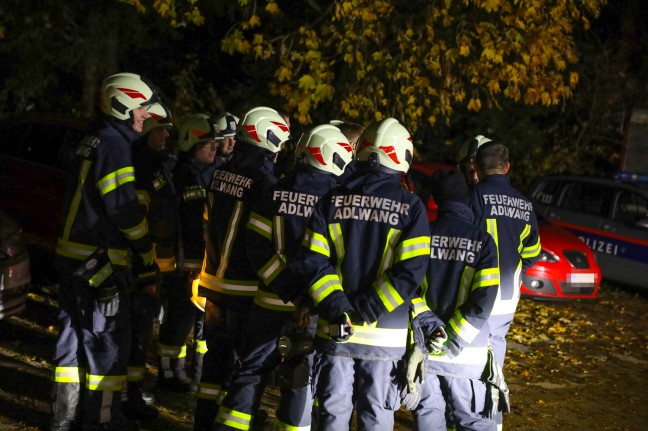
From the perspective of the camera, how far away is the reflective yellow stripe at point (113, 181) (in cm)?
518

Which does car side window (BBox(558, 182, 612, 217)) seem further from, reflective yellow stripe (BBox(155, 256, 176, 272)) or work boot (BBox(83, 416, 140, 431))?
work boot (BBox(83, 416, 140, 431))

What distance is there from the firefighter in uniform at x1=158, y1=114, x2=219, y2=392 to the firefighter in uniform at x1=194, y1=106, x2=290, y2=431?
36.6 inches

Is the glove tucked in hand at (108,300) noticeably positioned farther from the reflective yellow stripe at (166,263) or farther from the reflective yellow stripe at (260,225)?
the reflective yellow stripe at (166,263)

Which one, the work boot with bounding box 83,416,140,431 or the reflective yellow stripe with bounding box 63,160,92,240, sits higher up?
the reflective yellow stripe with bounding box 63,160,92,240

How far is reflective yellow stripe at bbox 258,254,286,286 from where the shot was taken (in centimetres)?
498

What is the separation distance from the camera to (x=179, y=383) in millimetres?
6633

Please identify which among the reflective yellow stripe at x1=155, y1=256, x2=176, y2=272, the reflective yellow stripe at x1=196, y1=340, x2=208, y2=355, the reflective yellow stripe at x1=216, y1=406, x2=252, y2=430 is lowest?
the reflective yellow stripe at x1=196, y1=340, x2=208, y2=355

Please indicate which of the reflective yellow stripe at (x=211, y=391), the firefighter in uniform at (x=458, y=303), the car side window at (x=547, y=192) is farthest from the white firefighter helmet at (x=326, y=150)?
the car side window at (x=547, y=192)

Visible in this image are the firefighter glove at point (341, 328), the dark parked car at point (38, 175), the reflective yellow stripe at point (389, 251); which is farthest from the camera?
the dark parked car at point (38, 175)

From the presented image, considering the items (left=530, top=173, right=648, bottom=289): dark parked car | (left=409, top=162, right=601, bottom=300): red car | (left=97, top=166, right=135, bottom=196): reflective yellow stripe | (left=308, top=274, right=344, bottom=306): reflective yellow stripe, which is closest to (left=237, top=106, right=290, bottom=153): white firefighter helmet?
(left=97, top=166, right=135, bottom=196): reflective yellow stripe

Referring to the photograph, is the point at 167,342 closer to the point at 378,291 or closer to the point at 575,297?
the point at 378,291

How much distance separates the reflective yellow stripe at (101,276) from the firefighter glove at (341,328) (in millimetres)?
1558

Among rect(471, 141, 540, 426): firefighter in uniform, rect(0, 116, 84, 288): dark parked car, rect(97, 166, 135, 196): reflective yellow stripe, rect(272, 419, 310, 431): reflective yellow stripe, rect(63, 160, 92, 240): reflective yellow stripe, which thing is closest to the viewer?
rect(272, 419, 310, 431): reflective yellow stripe

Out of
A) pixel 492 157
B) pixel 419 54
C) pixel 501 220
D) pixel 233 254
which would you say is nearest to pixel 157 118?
pixel 233 254
